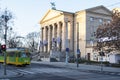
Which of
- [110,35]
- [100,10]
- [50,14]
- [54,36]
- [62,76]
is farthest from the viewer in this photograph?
[50,14]

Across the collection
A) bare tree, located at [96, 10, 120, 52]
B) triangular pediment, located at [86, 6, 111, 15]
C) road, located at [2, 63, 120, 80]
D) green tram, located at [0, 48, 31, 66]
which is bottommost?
road, located at [2, 63, 120, 80]

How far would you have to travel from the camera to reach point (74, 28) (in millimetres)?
83750

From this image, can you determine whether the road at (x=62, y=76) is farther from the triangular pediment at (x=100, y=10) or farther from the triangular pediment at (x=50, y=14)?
the triangular pediment at (x=50, y=14)

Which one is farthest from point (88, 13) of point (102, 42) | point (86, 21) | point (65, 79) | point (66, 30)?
point (65, 79)

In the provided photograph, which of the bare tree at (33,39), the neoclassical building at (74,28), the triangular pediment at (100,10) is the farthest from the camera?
the bare tree at (33,39)

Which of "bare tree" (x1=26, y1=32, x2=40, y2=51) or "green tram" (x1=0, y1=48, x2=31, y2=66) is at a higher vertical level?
"bare tree" (x1=26, y1=32, x2=40, y2=51)

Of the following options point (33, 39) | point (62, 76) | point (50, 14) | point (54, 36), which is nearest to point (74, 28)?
point (54, 36)

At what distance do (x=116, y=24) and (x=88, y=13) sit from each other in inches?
1425

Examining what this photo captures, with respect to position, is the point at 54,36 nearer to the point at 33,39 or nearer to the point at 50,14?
the point at 50,14

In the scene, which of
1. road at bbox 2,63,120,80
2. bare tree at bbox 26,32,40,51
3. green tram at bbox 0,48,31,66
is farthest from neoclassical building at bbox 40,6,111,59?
road at bbox 2,63,120,80

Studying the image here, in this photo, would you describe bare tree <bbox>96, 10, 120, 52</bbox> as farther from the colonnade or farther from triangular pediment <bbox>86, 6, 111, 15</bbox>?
the colonnade

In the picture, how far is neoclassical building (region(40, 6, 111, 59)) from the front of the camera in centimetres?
7812

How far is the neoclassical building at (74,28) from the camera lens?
78125 mm

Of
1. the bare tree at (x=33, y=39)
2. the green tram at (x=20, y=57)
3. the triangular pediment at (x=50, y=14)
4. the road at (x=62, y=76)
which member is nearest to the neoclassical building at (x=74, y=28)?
the triangular pediment at (x=50, y=14)
